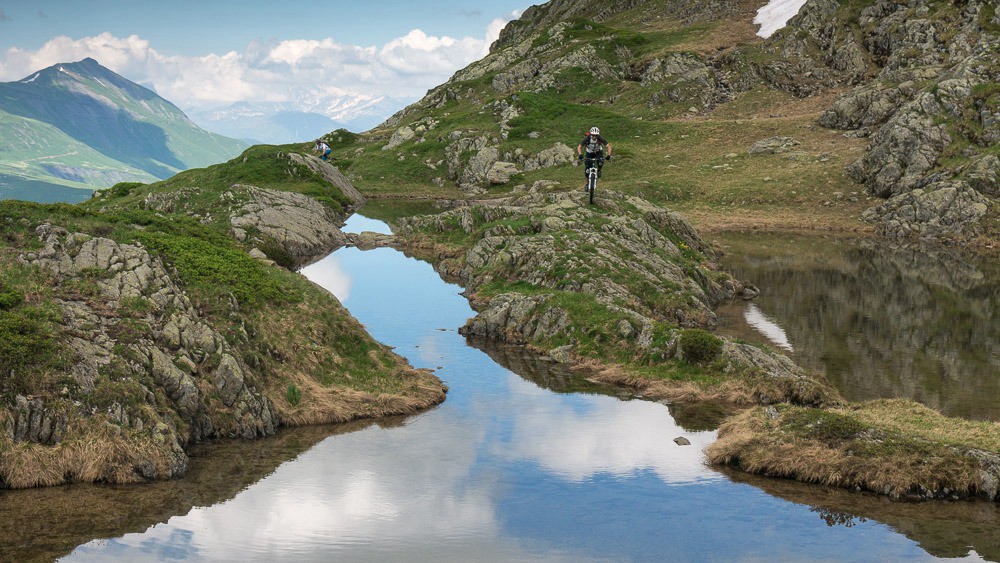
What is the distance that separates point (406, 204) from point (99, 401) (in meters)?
90.9

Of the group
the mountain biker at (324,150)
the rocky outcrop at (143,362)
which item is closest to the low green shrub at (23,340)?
the rocky outcrop at (143,362)

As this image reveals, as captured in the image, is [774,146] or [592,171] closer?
[592,171]

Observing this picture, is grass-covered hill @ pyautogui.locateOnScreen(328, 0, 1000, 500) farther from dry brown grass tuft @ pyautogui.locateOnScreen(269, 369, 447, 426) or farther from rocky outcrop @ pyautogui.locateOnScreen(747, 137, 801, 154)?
dry brown grass tuft @ pyautogui.locateOnScreen(269, 369, 447, 426)

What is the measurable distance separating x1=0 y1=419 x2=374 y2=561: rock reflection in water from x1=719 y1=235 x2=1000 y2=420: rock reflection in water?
26.4 meters

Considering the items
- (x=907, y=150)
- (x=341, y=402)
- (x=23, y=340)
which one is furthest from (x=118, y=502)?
(x=907, y=150)

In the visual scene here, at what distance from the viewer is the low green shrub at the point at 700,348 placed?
127 feet

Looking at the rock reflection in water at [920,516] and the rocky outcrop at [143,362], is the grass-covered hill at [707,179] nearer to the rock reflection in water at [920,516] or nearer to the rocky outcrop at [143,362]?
the rock reflection in water at [920,516]

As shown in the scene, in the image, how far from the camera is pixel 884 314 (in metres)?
56.5

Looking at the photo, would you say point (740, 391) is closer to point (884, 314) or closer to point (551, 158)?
point (884, 314)

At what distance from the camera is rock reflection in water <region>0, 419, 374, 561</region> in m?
21.5

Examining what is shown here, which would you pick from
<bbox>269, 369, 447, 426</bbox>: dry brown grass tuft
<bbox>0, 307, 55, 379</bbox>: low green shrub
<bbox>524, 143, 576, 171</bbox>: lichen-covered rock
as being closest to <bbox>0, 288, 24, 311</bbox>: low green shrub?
<bbox>0, 307, 55, 379</bbox>: low green shrub

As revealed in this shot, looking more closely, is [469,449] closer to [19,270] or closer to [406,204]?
[19,270]

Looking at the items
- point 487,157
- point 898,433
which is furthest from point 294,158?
point 898,433

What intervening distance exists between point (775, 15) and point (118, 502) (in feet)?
577
